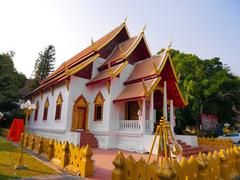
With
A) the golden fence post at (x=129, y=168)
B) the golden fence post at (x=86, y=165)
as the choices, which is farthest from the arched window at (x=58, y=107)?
the golden fence post at (x=129, y=168)

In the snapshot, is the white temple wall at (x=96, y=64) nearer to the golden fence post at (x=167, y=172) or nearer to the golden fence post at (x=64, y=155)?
the golden fence post at (x=64, y=155)

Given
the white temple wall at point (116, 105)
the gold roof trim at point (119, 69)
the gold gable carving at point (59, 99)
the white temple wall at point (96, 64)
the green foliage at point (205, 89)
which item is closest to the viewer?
the gold roof trim at point (119, 69)

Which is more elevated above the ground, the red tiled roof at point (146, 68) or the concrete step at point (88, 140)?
the red tiled roof at point (146, 68)

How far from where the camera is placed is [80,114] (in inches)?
559

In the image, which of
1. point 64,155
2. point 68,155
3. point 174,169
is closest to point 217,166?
point 174,169

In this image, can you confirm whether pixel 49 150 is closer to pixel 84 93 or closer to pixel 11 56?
pixel 84 93

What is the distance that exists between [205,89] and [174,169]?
937 inches

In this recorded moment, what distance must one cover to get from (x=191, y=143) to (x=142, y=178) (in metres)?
9.07

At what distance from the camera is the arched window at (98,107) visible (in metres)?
13.6

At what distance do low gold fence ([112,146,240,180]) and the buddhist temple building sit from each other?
562 centimetres

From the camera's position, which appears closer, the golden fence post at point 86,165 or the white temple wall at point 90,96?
the golden fence post at point 86,165

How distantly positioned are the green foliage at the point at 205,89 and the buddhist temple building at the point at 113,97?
36.1 feet

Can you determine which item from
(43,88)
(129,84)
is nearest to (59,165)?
(129,84)

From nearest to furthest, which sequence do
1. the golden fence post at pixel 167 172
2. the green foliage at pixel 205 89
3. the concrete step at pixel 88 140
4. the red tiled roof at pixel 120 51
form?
1. the golden fence post at pixel 167 172
2. the concrete step at pixel 88 140
3. the red tiled roof at pixel 120 51
4. the green foliage at pixel 205 89
